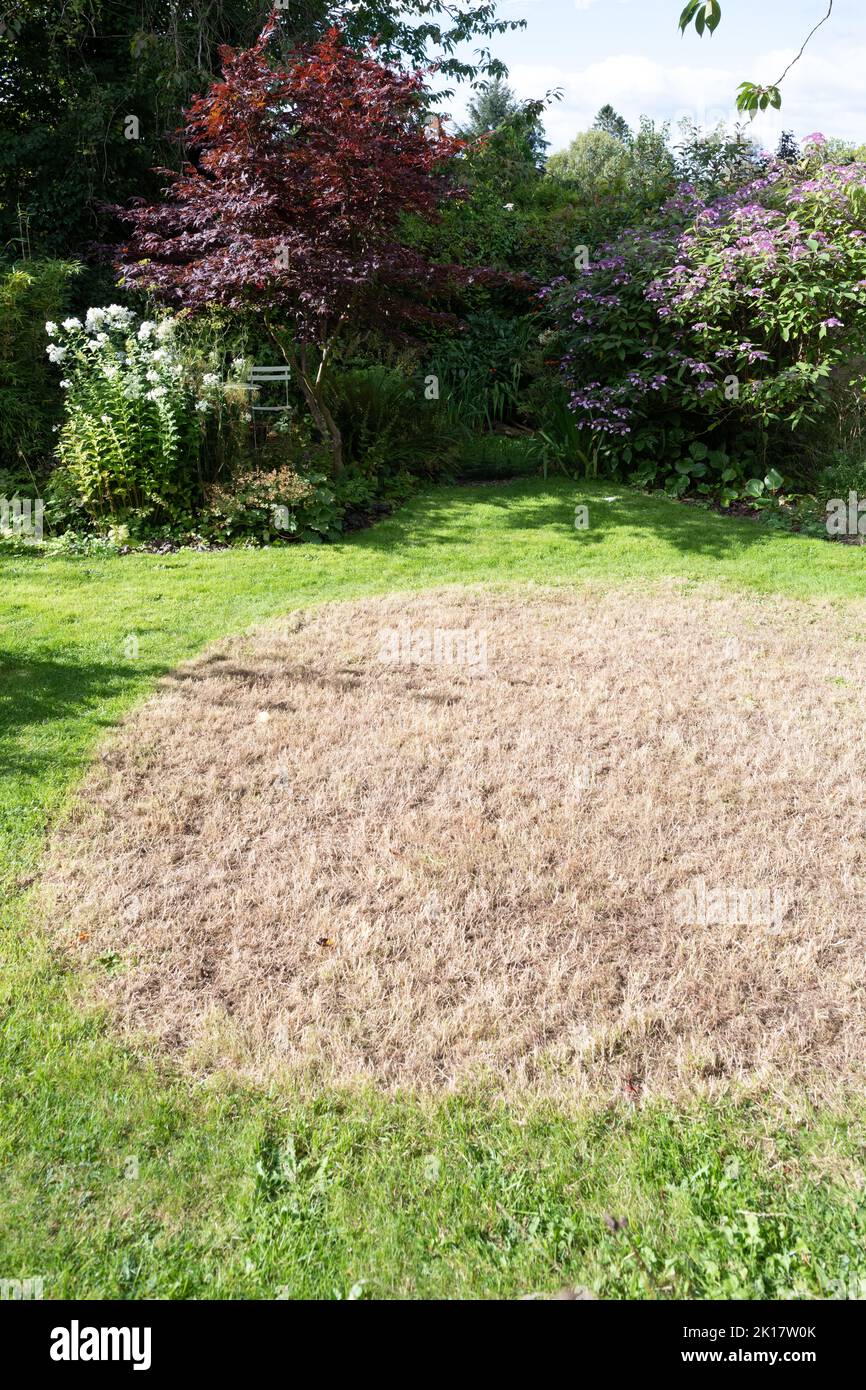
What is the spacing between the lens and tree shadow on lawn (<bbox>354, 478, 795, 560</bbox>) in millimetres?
7203

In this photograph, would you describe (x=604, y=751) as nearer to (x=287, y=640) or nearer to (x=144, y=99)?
(x=287, y=640)

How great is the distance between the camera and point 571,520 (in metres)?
7.72

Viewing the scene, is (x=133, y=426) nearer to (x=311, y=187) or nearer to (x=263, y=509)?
(x=263, y=509)

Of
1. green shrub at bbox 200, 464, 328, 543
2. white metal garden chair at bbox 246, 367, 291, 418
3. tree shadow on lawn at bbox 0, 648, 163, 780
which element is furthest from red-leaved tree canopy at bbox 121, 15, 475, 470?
tree shadow on lawn at bbox 0, 648, 163, 780

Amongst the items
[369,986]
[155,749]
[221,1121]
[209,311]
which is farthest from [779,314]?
[221,1121]

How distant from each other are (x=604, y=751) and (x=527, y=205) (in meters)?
11.7

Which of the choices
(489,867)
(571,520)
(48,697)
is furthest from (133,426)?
(489,867)

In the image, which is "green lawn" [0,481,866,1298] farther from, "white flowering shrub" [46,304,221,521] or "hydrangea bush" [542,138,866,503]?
"hydrangea bush" [542,138,866,503]

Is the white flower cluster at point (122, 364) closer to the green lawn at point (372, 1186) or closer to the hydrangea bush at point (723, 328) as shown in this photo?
the hydrangea bush at point (723, 328)

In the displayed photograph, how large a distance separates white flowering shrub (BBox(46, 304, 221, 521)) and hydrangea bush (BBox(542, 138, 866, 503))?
3725 mm

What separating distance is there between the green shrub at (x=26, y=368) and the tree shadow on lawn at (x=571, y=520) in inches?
130

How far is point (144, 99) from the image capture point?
1007cm

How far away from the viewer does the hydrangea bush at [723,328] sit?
7.69m

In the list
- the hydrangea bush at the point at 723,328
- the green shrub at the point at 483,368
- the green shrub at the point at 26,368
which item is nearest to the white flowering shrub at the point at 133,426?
the green shrub at the point at 26,368
